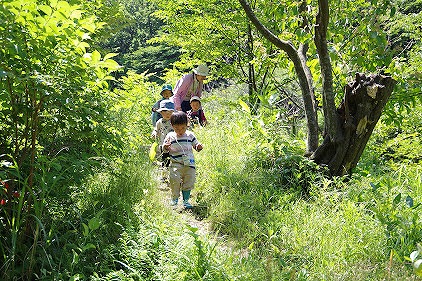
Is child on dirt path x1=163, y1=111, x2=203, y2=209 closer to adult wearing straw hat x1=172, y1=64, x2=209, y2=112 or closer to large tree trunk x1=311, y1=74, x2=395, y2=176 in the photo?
large tree trunk x1=311, y1=74, x2=395, y2=176

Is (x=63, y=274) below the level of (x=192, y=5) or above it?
below

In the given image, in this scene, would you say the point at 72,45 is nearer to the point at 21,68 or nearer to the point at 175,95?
the point at 21,68

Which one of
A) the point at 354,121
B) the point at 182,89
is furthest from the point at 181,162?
the point at 182,89

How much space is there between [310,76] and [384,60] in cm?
87

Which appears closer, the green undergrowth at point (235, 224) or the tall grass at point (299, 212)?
the green undergrowth at point (235, 224)

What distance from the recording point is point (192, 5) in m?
8.84

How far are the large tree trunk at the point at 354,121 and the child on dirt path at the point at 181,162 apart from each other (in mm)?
1407

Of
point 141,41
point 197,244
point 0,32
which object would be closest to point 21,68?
point 0,32

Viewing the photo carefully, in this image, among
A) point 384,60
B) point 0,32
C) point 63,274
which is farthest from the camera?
point 384,60

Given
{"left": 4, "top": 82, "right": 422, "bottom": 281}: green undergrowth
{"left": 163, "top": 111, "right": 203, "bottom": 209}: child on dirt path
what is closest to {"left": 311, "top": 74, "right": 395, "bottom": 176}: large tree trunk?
{"left": 4, "top": 82, "right": 422, "bottom": 281}: green undergrowth

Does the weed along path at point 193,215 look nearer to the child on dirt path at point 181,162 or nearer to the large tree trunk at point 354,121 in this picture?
the child on dirt path at point 181,162

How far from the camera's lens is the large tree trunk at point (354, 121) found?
420 centimetres

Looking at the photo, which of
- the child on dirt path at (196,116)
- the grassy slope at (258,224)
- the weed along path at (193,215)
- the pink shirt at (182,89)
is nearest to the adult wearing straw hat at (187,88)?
the pink shirt at (182,89)

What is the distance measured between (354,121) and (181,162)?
1.90 meters
